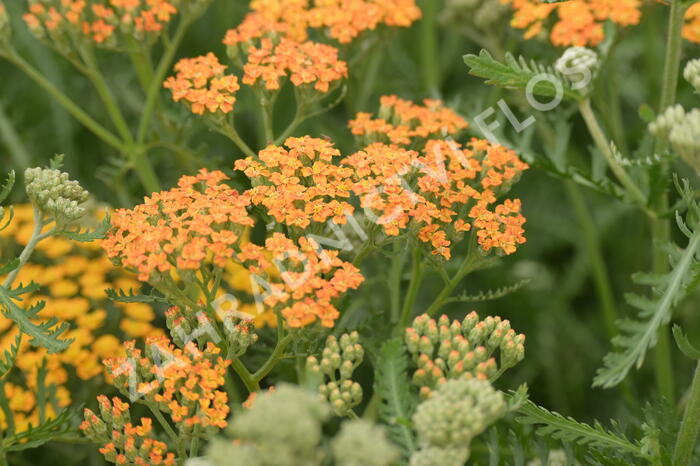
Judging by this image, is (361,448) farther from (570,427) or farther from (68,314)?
(68,314)

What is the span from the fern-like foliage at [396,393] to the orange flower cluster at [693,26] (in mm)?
1619

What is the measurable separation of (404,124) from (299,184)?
478 millimetres

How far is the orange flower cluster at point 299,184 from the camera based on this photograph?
2299 mm

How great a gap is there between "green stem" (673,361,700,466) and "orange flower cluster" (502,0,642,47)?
1164mm

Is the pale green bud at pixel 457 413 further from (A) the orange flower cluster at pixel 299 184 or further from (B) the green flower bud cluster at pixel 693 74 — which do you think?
(B) the green flower bud cluster at pixel 693 74

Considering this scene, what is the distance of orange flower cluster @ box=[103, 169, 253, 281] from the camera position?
7.07 ft

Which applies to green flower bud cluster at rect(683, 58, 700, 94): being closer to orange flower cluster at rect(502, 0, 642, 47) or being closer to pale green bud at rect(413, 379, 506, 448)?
orange flower cluster at rect(502, 0, 642, 47)

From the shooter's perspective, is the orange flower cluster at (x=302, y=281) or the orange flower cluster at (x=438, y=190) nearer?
the orange flower cluster at (x=302, y=281)

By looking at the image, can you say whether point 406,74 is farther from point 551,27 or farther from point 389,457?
point 389,457

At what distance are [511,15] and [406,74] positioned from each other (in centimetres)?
61

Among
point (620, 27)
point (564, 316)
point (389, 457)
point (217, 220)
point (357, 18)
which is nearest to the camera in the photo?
point (389, 457)

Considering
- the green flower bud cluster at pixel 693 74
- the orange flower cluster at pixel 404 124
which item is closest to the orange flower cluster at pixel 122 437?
the orange flower cluster at pixel 404 124

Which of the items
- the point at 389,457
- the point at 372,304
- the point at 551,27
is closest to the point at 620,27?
the point at 551,27

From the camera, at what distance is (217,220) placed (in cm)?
222
